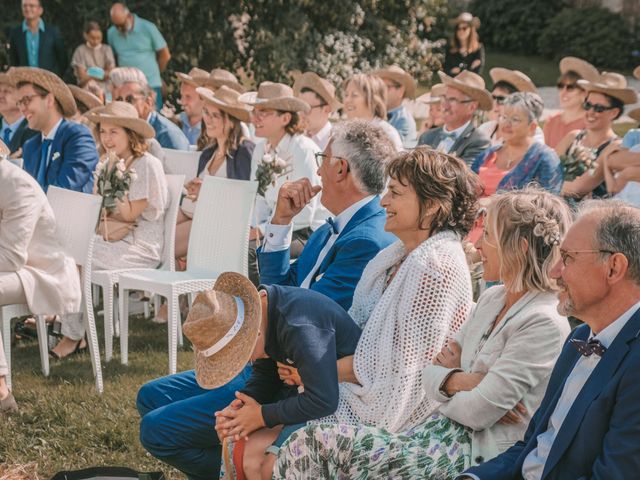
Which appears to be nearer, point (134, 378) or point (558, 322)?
point (558, 322)

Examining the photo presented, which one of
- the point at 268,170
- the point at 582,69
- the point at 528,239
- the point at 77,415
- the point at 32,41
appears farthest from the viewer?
the point at 32,41

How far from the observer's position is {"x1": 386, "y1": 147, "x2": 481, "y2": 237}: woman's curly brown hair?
3664 millimetres

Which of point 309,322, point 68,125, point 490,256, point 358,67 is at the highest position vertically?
point 490,256

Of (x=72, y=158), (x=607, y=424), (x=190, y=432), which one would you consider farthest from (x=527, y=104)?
(x=607, y=424)

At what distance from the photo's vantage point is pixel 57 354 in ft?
20.8

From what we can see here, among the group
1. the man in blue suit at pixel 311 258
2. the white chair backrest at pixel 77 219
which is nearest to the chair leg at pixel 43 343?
the white chair backrest at pixel 77 219

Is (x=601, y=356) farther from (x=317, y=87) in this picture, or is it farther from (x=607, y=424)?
(x=317, y=87)

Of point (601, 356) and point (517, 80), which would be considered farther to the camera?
point (517, 80)

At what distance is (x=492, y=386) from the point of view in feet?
10.3

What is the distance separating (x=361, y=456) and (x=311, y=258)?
138 centimetres

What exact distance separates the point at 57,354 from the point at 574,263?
4.34 metres

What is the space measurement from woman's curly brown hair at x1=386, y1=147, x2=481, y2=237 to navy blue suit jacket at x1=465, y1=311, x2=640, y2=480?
111 centimetres

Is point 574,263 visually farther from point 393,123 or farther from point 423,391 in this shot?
point 393,123

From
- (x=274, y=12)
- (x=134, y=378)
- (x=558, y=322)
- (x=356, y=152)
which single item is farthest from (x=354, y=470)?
(x=274, y=12)
